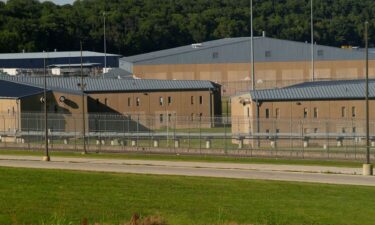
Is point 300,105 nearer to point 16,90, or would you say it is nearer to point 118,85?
point 118,85

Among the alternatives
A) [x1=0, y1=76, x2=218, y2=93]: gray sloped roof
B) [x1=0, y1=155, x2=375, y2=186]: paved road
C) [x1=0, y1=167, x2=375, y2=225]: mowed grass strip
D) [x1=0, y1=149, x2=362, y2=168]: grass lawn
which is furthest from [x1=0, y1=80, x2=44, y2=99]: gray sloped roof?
[x1=0, y1=167, x2=375, y2=225]: mowed grass strip

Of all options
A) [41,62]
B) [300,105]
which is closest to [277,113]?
[300,105]

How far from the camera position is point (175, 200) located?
3394 cm

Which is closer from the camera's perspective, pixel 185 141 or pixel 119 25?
pixel 185 141

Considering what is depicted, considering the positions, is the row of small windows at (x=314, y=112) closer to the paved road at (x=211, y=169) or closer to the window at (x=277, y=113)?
the window at (x=277, y=113)

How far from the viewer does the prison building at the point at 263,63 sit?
118 m

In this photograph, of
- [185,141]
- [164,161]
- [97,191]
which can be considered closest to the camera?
[97,191]

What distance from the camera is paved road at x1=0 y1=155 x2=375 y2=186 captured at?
4509 cm

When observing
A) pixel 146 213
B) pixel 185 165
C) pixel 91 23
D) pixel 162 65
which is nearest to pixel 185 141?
pixel 185 165

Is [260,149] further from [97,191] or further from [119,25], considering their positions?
[119,25]

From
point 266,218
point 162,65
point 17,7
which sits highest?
point 17,7

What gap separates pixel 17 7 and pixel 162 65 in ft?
218

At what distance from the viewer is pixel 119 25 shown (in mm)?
185250

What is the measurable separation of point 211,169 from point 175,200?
16.5 m
